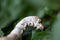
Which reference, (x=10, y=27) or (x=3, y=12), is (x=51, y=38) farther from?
(x=3, y=12)

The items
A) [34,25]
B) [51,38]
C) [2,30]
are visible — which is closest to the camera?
[51,38]

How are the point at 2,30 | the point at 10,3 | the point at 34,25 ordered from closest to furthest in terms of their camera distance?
the point at 34,25 → the point at 2,30 → the point at 10,3

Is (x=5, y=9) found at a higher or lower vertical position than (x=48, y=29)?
higher

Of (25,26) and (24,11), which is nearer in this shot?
(25,26)

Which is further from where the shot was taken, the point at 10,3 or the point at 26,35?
→ the point at 10,3

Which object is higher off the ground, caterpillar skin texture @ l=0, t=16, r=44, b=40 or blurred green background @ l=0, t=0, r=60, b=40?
blurred green background @ l=0, t=0, r=60, b=40

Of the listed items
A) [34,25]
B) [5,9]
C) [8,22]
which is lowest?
[34,25]

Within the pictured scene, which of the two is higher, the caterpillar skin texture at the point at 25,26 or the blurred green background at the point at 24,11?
the blurred green background at the point at 24,11

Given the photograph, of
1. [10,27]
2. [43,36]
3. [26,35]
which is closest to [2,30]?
[10,27]

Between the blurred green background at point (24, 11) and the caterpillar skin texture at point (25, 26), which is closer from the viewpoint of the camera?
the caterpillar skin texture at point (25, 26)

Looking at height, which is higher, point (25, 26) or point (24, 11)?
point (24, 11)

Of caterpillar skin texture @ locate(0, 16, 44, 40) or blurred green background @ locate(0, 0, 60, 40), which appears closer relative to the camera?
caterpillar skin texture @ locate(0, 16, 44, 40)
